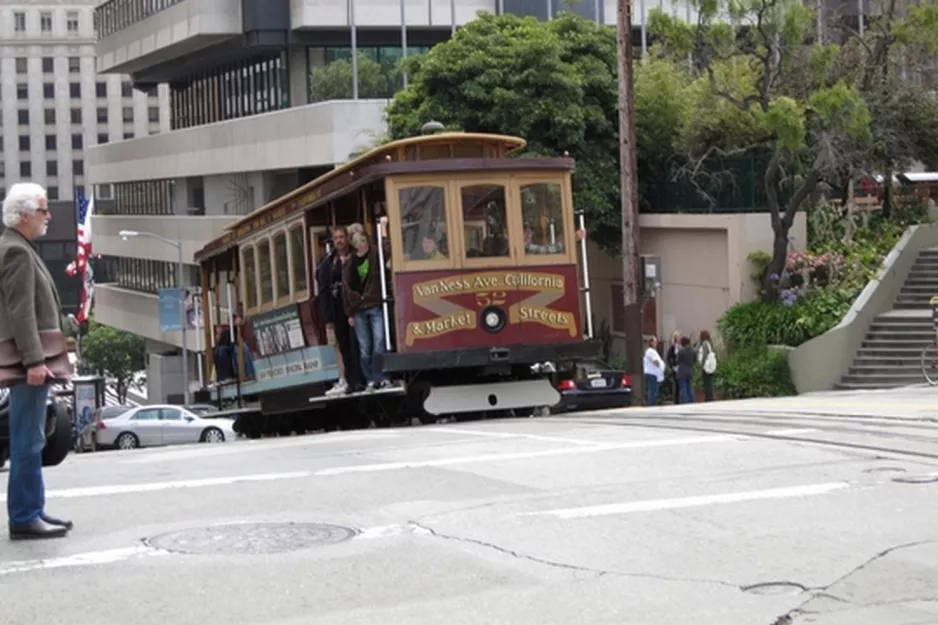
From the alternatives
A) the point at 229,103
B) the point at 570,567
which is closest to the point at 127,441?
the point at 229,103

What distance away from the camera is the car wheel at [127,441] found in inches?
1492

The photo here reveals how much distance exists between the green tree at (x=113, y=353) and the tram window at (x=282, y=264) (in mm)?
62381

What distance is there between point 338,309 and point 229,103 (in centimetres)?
4010

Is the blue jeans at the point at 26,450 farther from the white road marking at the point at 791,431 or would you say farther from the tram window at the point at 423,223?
the tram window at the point at 423,223

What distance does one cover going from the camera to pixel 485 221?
18688 mm

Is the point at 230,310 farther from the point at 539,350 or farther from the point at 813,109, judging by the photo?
the point at 813,109

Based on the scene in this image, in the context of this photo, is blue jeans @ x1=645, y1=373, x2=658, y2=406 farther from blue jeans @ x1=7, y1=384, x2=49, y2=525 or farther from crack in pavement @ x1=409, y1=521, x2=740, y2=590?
blue jeans @ x1=7, y1=384, x2=49, y2=525

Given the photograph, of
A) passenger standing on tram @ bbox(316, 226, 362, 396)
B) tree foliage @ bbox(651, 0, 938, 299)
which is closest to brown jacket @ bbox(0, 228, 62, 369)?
passenger standing on tram @ bbox(316, 226, 362, 396)

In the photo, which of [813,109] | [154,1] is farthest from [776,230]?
[154,1]

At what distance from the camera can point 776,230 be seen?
30641 mm

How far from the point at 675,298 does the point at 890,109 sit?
643 centimetres

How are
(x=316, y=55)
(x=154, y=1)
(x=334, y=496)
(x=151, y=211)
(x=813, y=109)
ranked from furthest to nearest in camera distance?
(x=151, y=211)
(x=154, y=1)
(x=316, y=55)
(x=813, y=109)
(x=334, y=496)

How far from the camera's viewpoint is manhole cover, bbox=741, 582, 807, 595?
729 centimetres

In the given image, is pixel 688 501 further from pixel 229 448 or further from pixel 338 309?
pixel 338 309
